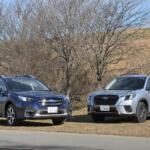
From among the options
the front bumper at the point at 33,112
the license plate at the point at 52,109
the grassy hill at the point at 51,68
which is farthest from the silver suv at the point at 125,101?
the grassy hill at the point at 51,68

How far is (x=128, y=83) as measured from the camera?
55.1ft

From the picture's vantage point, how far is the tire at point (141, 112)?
50.7 feet

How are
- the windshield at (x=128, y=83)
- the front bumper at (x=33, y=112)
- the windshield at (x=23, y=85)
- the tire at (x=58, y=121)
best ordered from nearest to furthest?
the front bumper at (x=33, y=112)
the tire at (x=58, y=121)
the windshield at (x=23, y=85)
the windshield at (x=128, y=83)

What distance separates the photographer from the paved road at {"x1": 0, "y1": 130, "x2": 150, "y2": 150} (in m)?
9.74

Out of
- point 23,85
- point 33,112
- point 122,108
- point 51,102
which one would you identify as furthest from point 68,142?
point 23,85

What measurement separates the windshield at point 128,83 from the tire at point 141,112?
750 millimetres

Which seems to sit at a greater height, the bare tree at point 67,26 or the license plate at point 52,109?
the bare tree at point 67,26

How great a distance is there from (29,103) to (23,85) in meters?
1.58

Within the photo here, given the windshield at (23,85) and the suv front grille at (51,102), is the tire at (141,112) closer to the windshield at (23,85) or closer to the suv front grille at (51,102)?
the suv front grille at (51,102)

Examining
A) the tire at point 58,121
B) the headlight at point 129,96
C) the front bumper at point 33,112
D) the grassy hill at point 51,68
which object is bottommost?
the tire at point 58,121

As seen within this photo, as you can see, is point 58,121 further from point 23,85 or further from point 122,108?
point 122,108

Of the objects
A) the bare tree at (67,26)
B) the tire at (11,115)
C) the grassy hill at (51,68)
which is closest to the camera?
the tire at (11,115)

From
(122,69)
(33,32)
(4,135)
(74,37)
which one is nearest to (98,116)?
(4,135)

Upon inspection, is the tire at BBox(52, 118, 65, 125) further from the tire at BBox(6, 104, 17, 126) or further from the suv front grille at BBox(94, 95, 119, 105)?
the tire at BBox(6, 104, 17, 126)
